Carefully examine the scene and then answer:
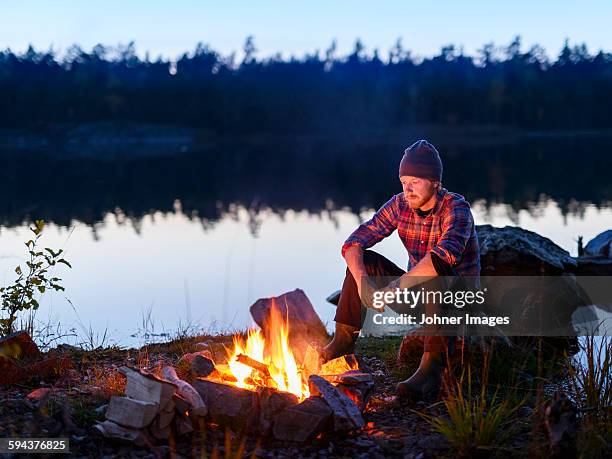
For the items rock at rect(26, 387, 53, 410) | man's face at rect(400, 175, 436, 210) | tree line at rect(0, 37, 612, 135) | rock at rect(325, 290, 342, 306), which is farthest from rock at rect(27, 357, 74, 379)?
tree line at rect(0, 37, 612, 135)

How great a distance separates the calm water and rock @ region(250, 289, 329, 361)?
2.05 metres

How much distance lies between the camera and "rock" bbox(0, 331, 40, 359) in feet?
16.0

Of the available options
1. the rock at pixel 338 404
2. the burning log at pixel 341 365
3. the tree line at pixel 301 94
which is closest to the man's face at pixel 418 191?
the burning log at pixel 341 365

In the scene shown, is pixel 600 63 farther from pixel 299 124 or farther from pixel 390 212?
pixel 390 212

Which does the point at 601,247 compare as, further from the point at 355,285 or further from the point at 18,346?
the point at 18,346

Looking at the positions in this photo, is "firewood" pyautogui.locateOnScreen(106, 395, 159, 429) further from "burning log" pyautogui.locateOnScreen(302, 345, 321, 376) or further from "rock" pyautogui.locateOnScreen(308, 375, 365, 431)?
"burning log" pyautogui.locateOnScreen(302, 345, 321, 376)

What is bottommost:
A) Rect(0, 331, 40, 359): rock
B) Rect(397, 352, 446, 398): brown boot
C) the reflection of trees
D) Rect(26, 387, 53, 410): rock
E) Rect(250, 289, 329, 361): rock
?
Rect(26, 387, 53, 410): rock

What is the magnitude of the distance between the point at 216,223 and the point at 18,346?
15.0 metres

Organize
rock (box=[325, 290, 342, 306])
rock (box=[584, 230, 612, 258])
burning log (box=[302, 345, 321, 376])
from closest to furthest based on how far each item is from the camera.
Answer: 1. burning log (box=[302, 345, 321, 376])
2. rock (box=[325, 290, 342, 306])
3. rock (box=[584, 230, 612, 258])

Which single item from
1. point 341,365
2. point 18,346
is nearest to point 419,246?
point 341,365

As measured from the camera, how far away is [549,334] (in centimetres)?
703

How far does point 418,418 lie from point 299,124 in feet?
271

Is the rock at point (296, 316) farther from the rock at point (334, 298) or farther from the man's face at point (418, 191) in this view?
the rock at point (334, 298)

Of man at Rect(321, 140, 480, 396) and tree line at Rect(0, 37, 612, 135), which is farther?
tree line at Rect(0, 37, 612, 135)
